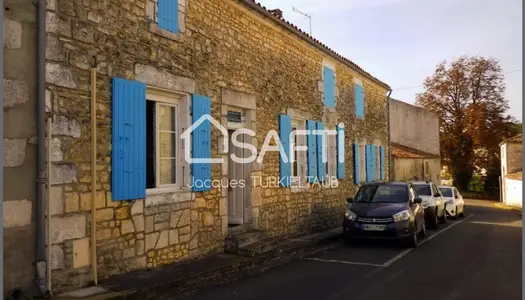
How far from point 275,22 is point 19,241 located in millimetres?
7524

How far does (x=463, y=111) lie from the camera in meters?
39.9

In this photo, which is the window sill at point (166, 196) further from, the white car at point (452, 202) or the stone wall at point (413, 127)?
the stone wall at point (413, 127)

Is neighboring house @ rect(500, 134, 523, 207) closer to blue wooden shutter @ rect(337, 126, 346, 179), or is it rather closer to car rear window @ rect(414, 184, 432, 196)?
car rear window @ rect(414, 184, 432, 196)

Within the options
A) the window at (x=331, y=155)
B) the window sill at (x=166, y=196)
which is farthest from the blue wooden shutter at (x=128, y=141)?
the window at (x=331, y=155)

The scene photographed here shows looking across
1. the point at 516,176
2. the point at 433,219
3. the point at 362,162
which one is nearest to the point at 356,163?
the point at 362,162

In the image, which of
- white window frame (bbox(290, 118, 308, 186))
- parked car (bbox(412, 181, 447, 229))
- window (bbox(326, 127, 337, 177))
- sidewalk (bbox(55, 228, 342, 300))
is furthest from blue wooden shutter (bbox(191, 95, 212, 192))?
parked car (bbox(412, 181, 447, 229))

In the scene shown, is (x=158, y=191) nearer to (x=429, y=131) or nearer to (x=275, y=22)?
(x=275, y=22)

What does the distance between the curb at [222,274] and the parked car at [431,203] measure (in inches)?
228

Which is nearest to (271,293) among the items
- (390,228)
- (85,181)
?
(85,181)

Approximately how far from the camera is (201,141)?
794cm

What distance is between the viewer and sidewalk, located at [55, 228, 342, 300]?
215 inches

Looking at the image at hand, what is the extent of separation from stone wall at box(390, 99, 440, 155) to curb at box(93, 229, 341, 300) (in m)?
22.8

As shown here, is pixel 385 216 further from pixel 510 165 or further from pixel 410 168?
pixel 510 165

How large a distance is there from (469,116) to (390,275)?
35.3 m
